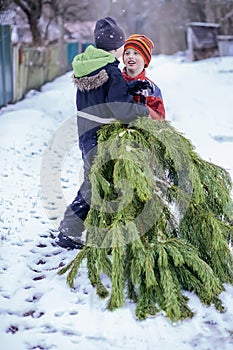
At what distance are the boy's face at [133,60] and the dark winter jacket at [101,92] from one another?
148mm

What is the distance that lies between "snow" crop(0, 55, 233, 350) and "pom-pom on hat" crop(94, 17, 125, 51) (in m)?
Answer: 1.54

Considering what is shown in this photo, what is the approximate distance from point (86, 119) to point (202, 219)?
1.07 m

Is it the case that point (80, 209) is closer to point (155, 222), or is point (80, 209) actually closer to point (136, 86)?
point (155, 222)

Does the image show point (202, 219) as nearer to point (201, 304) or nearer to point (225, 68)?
point (201, 304)

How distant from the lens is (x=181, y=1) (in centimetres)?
3184

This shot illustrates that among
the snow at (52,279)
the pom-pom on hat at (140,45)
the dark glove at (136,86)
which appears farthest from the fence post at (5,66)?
the dark glove at (136,86)

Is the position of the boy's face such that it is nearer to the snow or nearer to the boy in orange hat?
the boy in orange hat

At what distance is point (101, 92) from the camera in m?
3.31

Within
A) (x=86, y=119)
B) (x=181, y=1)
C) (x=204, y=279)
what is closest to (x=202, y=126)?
(x=86, y=119)

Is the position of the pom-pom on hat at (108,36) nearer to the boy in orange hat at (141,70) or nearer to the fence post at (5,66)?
the boy in orange hat at (141,70)

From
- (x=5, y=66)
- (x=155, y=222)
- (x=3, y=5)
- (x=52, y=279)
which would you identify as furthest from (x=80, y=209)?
(x=3, y=5)

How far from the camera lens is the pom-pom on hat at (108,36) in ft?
11.1

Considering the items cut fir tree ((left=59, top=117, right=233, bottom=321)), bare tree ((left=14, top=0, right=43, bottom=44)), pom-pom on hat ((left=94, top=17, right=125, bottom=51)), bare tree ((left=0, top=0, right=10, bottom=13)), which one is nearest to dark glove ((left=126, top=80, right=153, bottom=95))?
cut fir tree ((left=59, top=117, right=233, bottom=321))

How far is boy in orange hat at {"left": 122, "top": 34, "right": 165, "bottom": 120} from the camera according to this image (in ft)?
10.7
